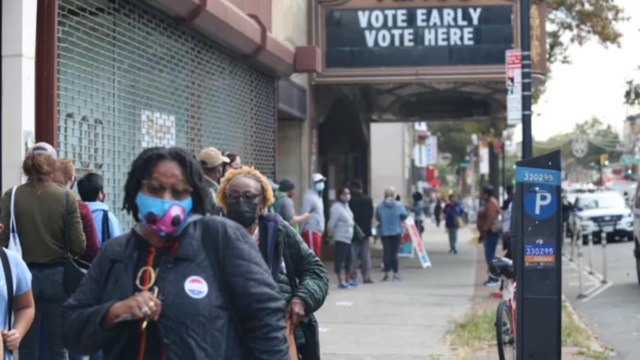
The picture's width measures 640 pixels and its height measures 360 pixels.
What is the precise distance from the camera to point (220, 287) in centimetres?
300

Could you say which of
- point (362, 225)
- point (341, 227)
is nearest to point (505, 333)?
point (341, 227)

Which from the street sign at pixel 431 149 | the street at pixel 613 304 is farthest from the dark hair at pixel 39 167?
the street sign at pixel 431 149

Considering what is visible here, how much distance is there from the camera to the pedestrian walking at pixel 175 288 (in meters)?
2.92

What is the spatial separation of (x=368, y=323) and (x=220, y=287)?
332 inches

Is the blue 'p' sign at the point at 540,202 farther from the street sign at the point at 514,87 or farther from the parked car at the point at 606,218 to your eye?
the parked car at the point at 606,218

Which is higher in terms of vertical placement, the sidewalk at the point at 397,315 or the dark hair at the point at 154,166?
the dark hair at the point at 154,166

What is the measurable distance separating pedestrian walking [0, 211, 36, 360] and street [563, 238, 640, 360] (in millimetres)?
6771

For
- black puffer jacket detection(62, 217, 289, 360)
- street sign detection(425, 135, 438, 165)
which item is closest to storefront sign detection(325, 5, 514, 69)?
black puffer jacket detection(62, 217, 289, 360)

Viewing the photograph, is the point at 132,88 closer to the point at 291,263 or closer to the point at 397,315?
the point at 397,315

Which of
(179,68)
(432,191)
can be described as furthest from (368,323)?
(432,191)

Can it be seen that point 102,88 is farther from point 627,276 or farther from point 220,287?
point 627,276

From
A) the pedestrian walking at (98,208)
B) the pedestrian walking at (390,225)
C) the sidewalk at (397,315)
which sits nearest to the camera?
the pedestrian walking at (98,208)

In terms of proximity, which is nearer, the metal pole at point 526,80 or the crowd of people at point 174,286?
the crowd of people at point 174,286

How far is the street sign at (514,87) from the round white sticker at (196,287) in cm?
856
